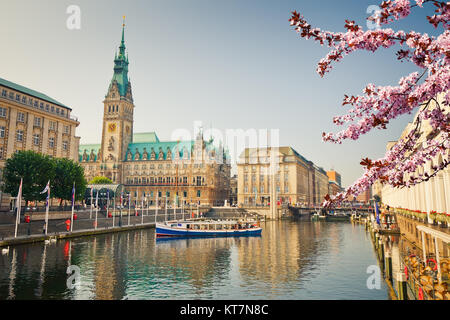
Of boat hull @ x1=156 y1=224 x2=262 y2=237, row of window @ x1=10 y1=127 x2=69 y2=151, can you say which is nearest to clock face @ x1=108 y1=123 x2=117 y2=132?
row of window @ x1=10 y1=127 x2=69 y2=151

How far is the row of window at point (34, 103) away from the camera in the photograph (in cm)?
8281

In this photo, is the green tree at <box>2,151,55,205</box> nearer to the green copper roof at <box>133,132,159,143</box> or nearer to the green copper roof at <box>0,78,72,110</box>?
the green copper roof at <box>0,78,72,110</box>

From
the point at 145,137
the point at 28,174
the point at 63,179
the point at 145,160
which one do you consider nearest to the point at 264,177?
the point at 145,160

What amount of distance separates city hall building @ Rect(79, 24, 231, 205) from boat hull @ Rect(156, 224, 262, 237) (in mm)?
86562

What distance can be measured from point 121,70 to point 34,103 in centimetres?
8707

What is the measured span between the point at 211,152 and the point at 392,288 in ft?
455

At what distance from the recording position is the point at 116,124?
6526 inches

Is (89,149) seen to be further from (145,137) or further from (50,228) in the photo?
(50,228)

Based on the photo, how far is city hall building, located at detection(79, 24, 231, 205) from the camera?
517 ft

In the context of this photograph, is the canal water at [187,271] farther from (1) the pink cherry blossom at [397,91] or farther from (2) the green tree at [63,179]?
(2) the green tree at [63,179]

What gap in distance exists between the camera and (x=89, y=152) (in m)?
181

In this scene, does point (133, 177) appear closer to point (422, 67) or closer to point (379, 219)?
point (379, 219)
